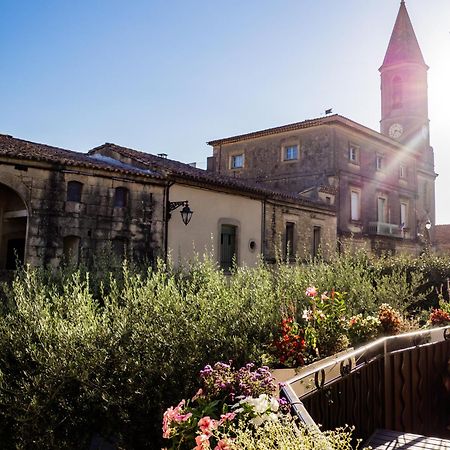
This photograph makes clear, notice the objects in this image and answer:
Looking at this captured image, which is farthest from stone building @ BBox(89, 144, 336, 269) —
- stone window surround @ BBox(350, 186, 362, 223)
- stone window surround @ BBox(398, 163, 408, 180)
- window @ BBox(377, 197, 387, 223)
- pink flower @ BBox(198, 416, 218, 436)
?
pink flower @ BBox(198, 416, 218, 436)

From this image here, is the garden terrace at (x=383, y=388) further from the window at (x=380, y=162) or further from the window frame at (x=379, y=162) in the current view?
the window at (x=380, y=162)

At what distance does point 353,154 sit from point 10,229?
60.8 feet

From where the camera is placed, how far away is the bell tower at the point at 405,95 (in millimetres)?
34781

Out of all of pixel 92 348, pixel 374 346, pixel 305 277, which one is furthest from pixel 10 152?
pixel 374 346

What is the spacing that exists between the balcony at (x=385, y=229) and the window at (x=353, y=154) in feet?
12.4

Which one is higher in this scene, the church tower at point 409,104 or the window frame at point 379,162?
the church tower at point 409,104

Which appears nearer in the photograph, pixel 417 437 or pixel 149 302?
pixel 417 437

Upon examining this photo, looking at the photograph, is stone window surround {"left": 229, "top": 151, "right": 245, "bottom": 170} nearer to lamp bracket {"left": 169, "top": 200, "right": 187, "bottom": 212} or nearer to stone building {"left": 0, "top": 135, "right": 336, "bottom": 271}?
stone building {"left": 0, "top": 135, "right": 336, "bottom": 271}

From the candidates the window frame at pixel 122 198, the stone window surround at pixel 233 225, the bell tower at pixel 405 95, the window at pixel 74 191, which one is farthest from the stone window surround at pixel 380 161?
the window at pixel 74 191

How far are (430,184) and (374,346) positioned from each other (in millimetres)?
35313

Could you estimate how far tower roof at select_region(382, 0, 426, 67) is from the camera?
35062 millimetres

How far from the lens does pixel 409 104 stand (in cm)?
3472

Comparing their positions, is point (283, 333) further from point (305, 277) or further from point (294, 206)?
point (294, 206)

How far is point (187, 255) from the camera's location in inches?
658
